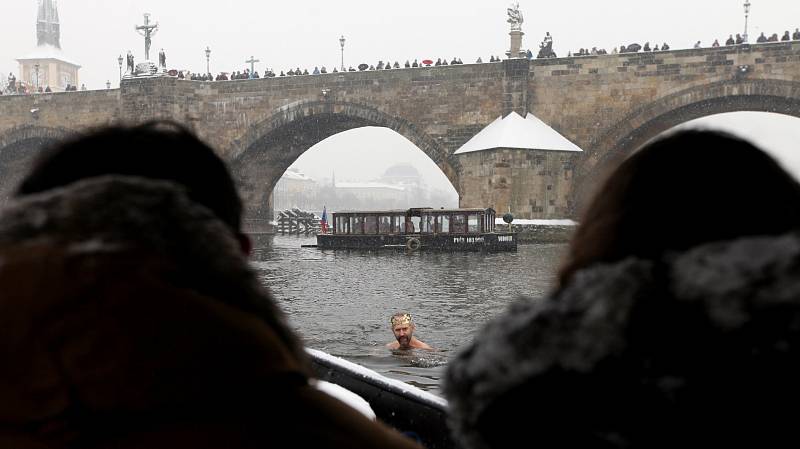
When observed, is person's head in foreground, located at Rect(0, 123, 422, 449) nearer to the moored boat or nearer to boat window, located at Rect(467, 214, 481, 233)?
the moored boat

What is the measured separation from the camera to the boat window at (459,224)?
21.6m

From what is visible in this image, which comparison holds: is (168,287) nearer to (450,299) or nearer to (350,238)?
(450,299)

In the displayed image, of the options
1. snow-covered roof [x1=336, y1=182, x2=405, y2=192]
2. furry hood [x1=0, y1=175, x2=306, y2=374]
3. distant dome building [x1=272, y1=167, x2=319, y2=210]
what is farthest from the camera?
snow-covered roof [x1=336, y1=182, x2=405, y2=192]

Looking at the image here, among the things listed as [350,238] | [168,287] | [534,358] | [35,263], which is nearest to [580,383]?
[534,358]

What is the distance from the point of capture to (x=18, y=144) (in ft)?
107

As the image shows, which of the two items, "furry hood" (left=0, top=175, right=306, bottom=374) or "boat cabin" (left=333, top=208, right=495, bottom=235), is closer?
"furry hood" (left=0, top=175, right=306, bottom=374)

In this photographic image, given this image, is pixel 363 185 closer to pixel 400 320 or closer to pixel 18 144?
pixel 18 144

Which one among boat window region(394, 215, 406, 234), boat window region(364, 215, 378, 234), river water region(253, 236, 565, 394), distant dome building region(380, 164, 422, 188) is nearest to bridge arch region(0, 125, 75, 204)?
boat window region(364, 215, 378, 234)

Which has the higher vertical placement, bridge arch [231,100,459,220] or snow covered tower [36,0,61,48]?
snow covered tower [36,0,61,48]

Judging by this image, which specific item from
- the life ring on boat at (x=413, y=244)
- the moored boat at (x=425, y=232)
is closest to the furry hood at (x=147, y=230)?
the moored boat at (x=425, y=232)

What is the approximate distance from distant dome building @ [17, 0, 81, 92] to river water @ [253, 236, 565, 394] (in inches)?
2544

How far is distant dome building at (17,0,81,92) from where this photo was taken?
74.1m

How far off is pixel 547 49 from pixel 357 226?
9.05 metres

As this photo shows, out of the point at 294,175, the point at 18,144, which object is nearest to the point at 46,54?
the point at 294,175
